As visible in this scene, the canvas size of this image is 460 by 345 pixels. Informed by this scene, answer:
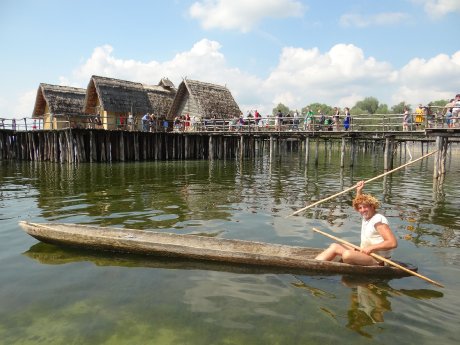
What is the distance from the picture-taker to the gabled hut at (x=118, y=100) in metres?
32.5

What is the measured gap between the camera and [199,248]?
253 inches

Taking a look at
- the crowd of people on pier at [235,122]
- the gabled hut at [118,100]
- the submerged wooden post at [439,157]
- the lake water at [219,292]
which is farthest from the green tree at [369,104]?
the lake water at [219,292]

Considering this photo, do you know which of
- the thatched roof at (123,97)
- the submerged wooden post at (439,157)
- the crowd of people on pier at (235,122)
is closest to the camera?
the submerged wooden post at (439,157)

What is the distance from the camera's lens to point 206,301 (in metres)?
5.24

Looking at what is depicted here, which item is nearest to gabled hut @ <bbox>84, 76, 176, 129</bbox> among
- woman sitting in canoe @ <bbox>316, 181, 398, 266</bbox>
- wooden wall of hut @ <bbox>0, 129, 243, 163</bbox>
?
wooden wall of hut @ <bbox>0, 129, 243, 163</bbox>

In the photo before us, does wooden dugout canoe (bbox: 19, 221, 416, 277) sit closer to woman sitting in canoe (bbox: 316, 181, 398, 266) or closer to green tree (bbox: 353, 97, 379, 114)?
woman sitting in canoe (bbox: 316, 181, 398, 266)

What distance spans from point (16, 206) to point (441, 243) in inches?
459

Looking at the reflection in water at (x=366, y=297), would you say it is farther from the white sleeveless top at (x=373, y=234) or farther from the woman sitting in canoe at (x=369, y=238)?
the white sleeveless top at (x=373, y=234)

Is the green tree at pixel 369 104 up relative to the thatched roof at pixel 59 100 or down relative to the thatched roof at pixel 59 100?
up

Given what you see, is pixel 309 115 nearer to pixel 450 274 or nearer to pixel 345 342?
pixel 450 274

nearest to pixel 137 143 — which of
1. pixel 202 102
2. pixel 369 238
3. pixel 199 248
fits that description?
pixel 202 102

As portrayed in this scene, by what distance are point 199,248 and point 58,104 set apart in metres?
32.7

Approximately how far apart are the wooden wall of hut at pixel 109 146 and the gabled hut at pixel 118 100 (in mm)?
2321

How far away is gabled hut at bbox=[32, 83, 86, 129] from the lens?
111 ft
